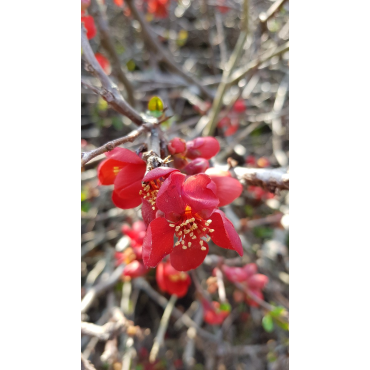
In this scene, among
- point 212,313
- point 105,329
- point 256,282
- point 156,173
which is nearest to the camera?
point 156,173

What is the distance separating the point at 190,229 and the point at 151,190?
103 millimetres

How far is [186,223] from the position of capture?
0.57 m

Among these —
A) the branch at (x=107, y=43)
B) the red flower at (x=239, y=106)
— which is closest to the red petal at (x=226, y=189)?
the branch at (x=107, y=43)

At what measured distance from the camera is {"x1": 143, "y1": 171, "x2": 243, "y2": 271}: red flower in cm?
52

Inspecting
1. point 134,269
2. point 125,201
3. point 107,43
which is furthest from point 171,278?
point 107,43

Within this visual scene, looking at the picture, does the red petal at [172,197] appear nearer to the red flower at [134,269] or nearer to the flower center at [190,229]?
the flower center at [190,229]

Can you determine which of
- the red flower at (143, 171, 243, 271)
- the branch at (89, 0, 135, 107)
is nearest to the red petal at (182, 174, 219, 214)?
the red flower at (143, 171, 243, 271)

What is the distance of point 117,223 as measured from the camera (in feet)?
6.27

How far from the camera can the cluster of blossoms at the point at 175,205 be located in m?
0.52

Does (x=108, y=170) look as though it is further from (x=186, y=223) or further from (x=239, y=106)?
(x=239, y=106)

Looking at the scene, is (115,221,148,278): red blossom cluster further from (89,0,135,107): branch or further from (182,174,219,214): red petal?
(89,0,135,107): branch
